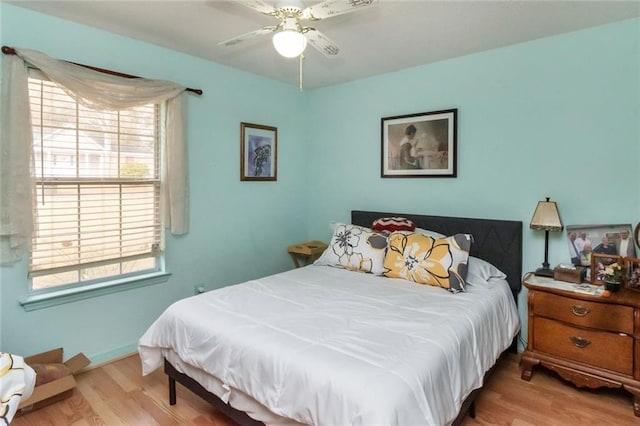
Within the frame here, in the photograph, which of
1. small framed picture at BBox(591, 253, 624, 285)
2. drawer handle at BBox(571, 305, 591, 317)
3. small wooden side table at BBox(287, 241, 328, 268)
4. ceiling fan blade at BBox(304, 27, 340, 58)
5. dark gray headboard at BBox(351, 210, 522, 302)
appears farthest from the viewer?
small wooden side table at BBox(287, 241, 328, 268)

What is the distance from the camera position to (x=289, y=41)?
1.89 meters

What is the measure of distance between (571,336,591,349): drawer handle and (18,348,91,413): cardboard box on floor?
3199 millimetres

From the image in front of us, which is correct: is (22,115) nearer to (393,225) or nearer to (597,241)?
(393,225)

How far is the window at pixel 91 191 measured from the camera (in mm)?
2453

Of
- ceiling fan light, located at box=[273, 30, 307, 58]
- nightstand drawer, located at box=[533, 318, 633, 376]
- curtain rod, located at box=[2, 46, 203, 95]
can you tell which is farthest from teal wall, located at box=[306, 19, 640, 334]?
ceiling fan light, located at box=[273, 30, 307, 58]

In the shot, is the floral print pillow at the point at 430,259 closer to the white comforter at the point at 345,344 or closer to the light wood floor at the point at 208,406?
the white comforter at the point at 345,344

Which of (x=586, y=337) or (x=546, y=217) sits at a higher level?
(x=546, y=217)

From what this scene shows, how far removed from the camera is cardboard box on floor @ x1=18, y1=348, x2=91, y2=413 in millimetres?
2178

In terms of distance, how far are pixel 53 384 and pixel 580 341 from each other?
3.31m

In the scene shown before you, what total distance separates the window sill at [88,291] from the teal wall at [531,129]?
214 cm

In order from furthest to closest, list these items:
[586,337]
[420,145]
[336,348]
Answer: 1. [420,145]
2. [586,337]
3. [336,348]

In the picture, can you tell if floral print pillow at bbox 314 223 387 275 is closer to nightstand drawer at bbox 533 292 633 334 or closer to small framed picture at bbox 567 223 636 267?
nightstand drawer at bbox 533 292 633 334

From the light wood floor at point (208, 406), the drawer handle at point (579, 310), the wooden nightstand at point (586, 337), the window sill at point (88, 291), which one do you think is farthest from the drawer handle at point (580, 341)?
the window sill at point (88, 291)

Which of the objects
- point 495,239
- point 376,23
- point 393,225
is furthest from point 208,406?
point 376,23
